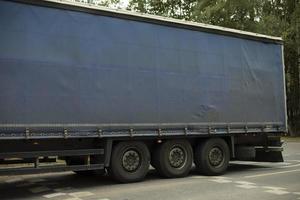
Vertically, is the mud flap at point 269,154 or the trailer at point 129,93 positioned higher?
the trailer at point 129,93

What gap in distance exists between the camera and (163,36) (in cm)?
1360

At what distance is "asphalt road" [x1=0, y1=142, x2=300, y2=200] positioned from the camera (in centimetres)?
1094

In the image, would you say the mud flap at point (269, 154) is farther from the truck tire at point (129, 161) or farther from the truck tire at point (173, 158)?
the truck tire at point (129, 161)

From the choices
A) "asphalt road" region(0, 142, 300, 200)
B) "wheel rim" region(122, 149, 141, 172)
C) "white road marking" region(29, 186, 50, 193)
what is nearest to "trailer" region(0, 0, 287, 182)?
"wheel rim" region(122, 149, 141, 172)

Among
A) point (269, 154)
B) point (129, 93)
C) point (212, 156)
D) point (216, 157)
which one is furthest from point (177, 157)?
point (269, 154)

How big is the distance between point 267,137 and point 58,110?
705 cm

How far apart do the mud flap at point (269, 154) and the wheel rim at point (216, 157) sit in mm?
1734

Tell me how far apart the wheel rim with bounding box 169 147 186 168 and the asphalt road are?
1.34ft

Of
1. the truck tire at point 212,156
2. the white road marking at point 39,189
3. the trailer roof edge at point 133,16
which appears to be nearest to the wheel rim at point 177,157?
the truck tire at point 212,156

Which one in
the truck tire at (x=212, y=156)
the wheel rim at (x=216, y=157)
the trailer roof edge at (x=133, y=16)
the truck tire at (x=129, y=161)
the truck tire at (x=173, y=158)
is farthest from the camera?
the wheel rim at (x=216, y=157)

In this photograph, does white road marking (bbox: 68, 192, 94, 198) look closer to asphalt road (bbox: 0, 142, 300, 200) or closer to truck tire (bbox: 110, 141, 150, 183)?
asphalt road (bbox: 0, 142, 300, 200)

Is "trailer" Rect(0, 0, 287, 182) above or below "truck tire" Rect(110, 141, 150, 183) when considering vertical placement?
above

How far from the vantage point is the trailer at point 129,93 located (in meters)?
11.0

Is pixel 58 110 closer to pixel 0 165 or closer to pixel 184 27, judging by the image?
pixel 0 165
